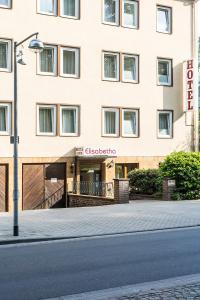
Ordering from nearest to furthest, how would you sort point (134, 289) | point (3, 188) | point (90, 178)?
point (134, 289), point (3, 188), point (90, 178)

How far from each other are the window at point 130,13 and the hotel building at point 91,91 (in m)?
0.06

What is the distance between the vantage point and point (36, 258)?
1114 centimetres

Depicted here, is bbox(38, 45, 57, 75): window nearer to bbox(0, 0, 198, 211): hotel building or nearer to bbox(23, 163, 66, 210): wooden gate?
bbox(0, 0, 198, 211): hotel building

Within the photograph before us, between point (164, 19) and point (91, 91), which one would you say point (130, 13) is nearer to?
point (164, 19)

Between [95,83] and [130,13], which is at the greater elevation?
[130,13]

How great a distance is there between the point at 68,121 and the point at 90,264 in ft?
63.8

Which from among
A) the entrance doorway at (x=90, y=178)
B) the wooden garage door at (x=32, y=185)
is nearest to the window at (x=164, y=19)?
the entrance doorway at (x=90, y=178)

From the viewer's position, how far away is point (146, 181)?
91.6ft

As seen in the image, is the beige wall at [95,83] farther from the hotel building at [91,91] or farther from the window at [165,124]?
the window at [165,124]

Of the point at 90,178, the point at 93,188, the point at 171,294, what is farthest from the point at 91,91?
the point at 171,294

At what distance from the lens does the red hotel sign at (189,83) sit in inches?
1288

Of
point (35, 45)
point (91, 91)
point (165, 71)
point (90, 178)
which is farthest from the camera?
point (165, 71)

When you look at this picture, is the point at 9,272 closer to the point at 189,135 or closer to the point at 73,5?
the point at 73,5

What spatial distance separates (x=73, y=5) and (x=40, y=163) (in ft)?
28.1
